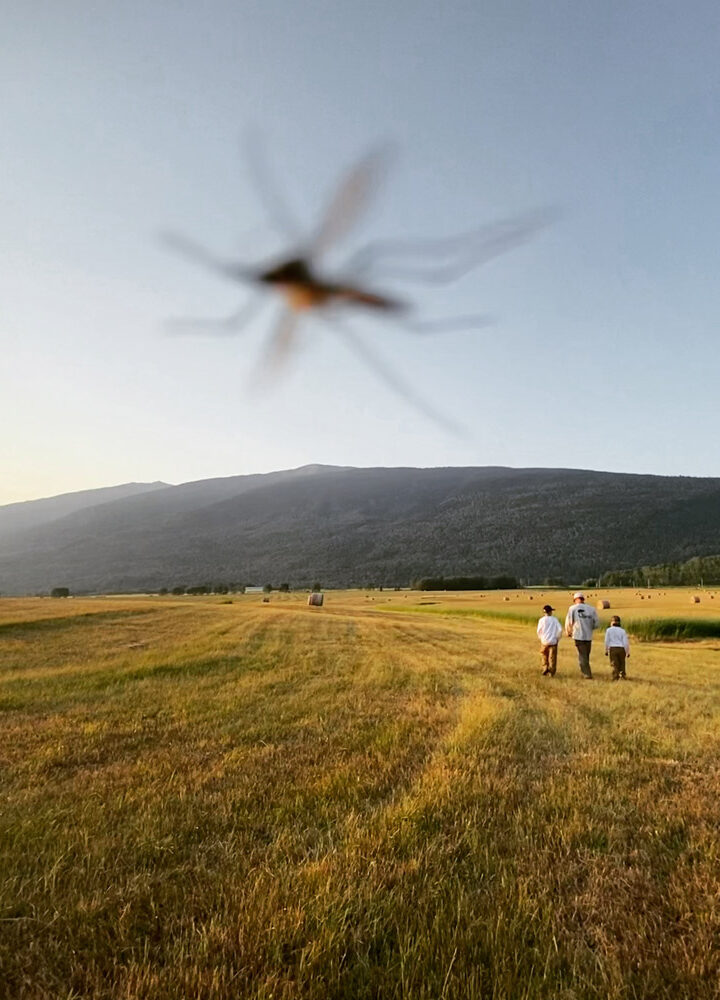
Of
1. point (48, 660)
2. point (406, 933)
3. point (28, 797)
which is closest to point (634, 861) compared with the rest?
point (406, 933)

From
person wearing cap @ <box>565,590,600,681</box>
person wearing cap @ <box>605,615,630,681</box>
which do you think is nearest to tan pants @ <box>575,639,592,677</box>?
person wearing cap @ <box>565,590,600,681</box>

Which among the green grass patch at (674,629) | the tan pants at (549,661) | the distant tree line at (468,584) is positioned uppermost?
the tan pants at (549,661)

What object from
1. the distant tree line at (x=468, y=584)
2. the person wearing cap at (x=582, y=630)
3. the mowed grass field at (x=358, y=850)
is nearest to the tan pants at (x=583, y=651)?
the person wearing cap at (x=582, y=630)

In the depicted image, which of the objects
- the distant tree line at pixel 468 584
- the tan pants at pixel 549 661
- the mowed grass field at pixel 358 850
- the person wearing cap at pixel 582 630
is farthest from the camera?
the distant tree line at pixel 468 584

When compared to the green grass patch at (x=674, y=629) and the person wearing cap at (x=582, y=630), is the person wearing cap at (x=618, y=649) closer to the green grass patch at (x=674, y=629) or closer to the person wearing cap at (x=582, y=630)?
the person wearing cap at (x=582, y=630)

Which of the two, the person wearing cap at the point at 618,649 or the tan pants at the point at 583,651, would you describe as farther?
the tan pants at the point at 583,651

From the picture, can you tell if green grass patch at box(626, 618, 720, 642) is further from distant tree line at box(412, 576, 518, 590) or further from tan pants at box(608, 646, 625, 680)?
distant tree line at box(412, 576, 518, 590)
